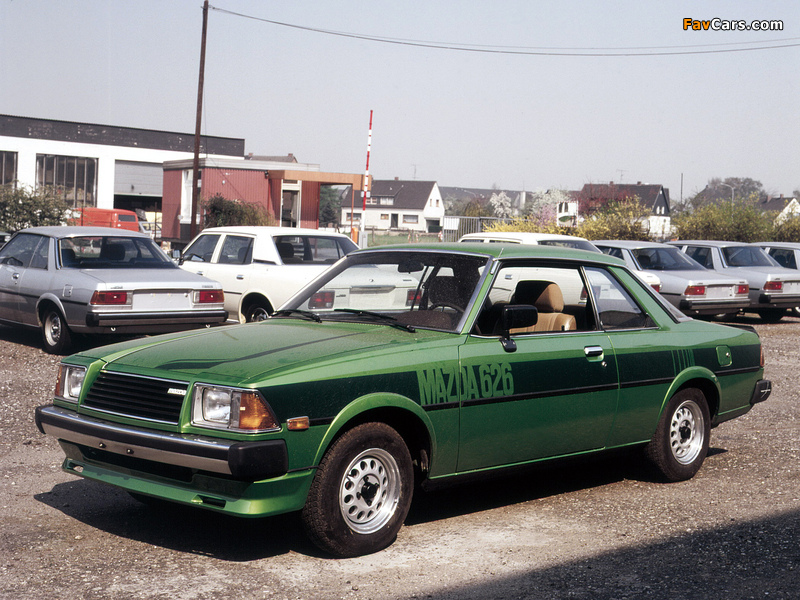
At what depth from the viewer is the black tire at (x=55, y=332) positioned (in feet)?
36.1

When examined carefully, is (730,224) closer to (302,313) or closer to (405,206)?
(302,313)

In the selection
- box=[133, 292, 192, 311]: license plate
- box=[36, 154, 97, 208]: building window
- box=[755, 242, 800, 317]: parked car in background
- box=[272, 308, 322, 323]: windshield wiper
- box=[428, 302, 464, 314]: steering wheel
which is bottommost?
box=[133, 292, 192, 311]: license plate

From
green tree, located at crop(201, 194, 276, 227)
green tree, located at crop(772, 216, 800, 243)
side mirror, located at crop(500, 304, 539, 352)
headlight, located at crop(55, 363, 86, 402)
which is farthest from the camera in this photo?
green tree, located at crop(201, 194, 276, 227)

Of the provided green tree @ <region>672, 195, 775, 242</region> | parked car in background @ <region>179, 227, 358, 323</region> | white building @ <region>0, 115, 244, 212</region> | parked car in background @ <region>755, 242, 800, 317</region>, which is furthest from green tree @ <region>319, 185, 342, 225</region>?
parked car in background @ <region>179, 227, 358, 323</region>

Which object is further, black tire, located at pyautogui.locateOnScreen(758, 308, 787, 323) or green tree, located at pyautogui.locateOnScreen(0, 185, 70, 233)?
green tree, located at pyautogui.locateOnScreen(0, 185, 70, 233)

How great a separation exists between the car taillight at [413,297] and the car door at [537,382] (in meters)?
0.46

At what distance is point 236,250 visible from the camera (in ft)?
43.5

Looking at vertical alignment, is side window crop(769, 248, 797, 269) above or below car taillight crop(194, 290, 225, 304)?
above

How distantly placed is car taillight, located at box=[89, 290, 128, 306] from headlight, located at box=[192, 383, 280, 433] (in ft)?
22.2

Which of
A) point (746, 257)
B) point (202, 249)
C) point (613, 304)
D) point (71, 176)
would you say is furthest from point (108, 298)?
point (71, 176)

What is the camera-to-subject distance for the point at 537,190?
9281 centimetres

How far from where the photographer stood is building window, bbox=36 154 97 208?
2400 inches

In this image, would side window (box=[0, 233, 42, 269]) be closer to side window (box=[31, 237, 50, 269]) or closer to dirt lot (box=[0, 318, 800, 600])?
side window (box=[31, 237, 50, 269])

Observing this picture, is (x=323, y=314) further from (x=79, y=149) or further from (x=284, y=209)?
(x=79, y=149)
